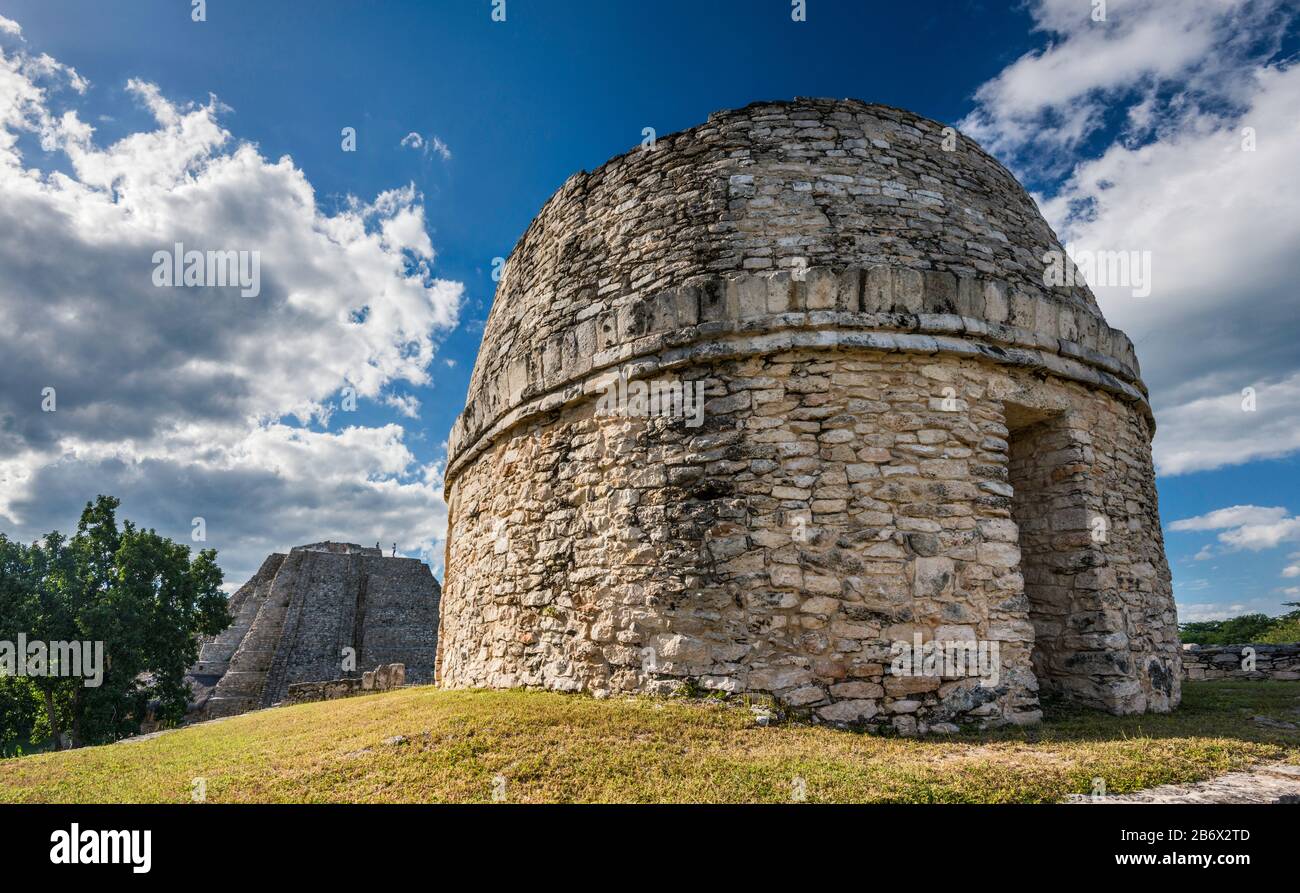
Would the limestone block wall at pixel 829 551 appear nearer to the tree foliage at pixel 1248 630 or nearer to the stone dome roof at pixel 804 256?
the stone dome roof at pixel 804 256

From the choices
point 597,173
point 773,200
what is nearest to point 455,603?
point 597,173

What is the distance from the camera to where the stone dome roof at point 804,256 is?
249 inches

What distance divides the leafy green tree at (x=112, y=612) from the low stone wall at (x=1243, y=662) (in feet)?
83.3

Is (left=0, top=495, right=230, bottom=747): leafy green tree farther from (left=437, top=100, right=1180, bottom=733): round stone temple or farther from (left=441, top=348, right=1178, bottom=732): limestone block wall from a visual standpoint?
(left=441, top=348, right=1178, bottom=732): limestone block wall

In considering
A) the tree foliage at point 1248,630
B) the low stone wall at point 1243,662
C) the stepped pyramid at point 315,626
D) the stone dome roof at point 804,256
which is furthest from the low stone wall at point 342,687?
the tree foliage at point 1248,630

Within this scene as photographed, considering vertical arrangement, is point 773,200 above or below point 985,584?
above

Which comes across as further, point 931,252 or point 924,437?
point 931,252

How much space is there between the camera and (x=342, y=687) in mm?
13891

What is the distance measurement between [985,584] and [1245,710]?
137 inches

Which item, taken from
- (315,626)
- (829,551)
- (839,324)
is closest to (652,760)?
(829,551)

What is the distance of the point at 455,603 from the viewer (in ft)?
31.0

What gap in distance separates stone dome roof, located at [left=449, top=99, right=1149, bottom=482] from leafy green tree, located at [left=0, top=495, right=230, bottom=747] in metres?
17.4
